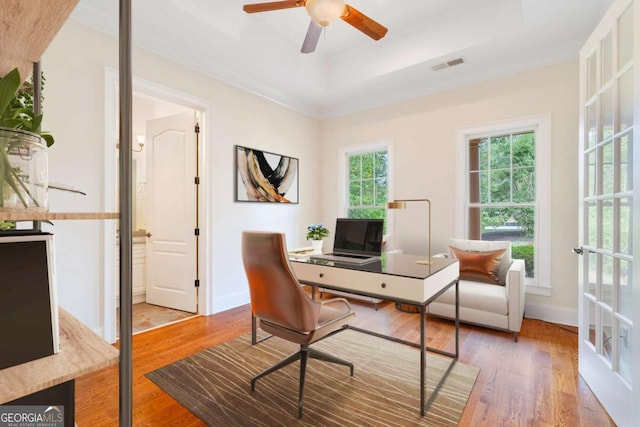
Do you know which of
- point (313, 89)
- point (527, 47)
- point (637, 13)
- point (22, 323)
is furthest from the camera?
point (313, 89)

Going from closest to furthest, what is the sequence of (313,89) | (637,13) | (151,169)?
1. (637,13)
2. (151,169)
3. (313,89)

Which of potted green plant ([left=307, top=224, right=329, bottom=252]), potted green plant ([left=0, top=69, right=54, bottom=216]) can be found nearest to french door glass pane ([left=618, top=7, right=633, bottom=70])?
potted green plant ([left=307, top=224, right=329, bottom=252])

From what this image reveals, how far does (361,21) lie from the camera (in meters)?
2.24

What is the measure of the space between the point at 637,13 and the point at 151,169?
178 inches

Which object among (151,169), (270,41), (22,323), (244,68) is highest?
(270,41)

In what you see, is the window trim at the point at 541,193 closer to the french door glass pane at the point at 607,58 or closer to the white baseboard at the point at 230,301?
the french door glass pane at the point at 607,58

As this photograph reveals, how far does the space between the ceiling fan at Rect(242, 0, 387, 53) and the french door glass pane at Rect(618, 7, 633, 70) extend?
4.70 ft

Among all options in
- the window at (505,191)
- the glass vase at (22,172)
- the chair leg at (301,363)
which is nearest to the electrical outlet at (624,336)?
the chair leg at (301,363)

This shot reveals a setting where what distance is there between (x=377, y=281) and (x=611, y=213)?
5.03 feet

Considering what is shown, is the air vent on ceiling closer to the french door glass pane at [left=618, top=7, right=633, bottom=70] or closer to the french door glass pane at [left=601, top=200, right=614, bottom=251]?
the french door glass pane at [left=618, top=7, right=633, bottom=70]

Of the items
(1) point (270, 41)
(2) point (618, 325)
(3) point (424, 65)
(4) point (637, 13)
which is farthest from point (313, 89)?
(2) point (618, 325)

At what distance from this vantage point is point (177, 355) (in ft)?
8.27

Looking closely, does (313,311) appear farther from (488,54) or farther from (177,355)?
(488,54)

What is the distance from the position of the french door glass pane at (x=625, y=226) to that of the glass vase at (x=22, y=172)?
2593 millimetres
